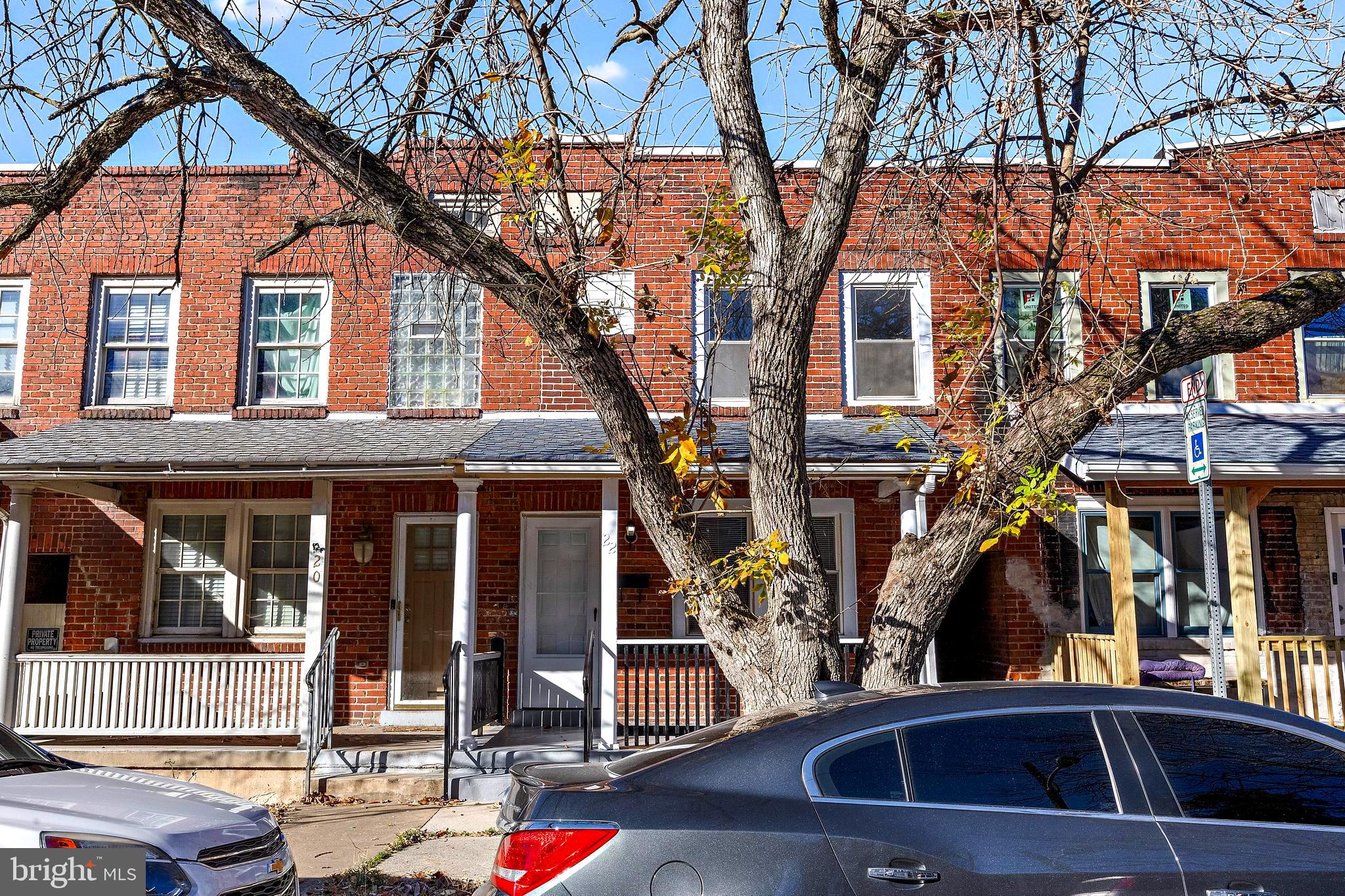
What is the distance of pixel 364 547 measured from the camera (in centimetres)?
1155

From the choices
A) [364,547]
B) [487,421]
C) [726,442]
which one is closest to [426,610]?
[364,547]

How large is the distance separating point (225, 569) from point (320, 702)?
10.0 feet

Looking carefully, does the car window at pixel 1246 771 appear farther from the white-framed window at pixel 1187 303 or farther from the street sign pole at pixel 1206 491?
the white-framed window at pixel 1187 303

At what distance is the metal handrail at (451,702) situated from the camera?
910 cm

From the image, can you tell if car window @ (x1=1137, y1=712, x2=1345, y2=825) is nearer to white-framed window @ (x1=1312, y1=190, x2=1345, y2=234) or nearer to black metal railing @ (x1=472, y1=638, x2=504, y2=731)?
black metal railing @ (x1=472, y1=638, x2=504, y2=731)

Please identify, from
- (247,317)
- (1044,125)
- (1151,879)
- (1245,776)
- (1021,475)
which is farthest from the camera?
(247,317)

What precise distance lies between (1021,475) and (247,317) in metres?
10.0

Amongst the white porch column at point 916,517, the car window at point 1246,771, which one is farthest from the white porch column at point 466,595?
the car window at point 1246,771

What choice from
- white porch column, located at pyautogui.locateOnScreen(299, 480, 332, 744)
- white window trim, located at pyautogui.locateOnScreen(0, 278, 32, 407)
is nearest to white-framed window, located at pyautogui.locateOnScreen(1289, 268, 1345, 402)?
white porch column, located at pyautogui.locateOnScreen(299, 480, 332, 744)

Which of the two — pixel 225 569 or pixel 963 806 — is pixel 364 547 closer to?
pixel 225 569

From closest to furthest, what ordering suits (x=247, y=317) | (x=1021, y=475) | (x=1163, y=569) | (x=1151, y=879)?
(x=1151, y=879), (x=1021, y=475), (x=1163, y=569), (x=247, y=317)

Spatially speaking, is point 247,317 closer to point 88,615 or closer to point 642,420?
point 88,615

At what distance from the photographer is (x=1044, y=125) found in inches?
272

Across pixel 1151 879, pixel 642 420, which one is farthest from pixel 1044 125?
pixel 1151 879
